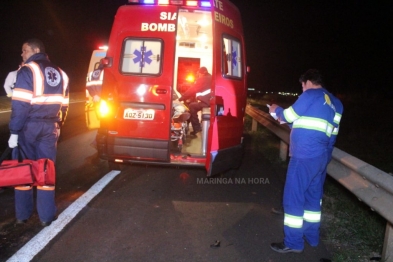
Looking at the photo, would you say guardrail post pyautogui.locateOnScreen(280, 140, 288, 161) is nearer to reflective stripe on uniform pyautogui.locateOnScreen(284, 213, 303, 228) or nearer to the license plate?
the license plate

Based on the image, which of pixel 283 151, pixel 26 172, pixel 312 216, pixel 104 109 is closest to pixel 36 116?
pixel 26 172

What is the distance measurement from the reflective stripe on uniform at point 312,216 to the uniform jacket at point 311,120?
66 centimetres

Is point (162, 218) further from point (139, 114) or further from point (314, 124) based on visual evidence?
point (314, 124)

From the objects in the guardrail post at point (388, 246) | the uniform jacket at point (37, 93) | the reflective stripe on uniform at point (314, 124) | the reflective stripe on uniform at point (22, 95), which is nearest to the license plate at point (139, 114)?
the uniform jacket at point (37, 93)

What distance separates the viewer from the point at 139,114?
5582mm

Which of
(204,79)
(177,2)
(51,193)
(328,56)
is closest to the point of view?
(51,193)

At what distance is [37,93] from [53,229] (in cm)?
146

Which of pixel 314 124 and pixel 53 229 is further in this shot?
pixel 53 229

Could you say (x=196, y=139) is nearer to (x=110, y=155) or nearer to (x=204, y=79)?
(x=204, y=79)

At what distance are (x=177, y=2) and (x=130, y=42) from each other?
890mm

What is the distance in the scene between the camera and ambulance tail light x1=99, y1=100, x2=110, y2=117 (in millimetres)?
5512

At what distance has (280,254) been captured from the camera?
388cm

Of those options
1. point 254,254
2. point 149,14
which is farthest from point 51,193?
point 149,14

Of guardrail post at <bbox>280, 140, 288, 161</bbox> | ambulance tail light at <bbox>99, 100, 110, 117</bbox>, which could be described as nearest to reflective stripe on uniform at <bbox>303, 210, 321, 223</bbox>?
ambulance tail light at <bbox>99, 100, 110, 117</bbox>
